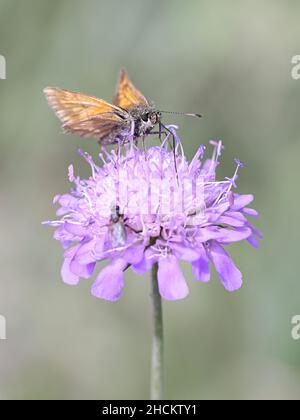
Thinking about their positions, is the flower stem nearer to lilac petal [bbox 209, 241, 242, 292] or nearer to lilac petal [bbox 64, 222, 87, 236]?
lilac petal [bbox 209, 241, 242, 292]

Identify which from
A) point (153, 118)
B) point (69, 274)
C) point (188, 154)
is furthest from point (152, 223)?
point (188, 154)

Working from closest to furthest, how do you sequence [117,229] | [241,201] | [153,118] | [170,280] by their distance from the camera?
[170,280]
[117,229]
[241,201]
[153,118]

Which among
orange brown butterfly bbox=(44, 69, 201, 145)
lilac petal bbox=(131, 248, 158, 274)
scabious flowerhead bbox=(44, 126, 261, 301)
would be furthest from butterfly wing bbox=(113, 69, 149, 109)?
lilac petal bbox=(131, 248, 158, 274)

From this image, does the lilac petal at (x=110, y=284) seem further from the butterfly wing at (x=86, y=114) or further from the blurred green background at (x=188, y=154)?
the blurred green background at (x=188, y=154)

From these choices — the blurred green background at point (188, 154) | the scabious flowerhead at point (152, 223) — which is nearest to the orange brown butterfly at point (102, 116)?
the scabious flowerhead at point (152, 223)

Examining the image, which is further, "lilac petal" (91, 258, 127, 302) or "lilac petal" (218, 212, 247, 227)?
"lilac petal" (218, 212, 247, 227)

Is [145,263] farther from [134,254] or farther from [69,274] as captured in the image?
[69,274]

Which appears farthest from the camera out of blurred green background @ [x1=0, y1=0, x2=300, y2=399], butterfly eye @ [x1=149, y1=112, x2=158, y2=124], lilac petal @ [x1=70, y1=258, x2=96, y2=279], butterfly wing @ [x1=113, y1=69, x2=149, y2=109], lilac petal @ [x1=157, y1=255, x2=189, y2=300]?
blurred green background @ [x1=0, y1=0, x2=300, y2=399]
